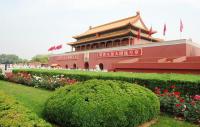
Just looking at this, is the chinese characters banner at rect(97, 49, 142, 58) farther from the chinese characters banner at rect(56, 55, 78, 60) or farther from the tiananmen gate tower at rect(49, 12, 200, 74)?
the chinese characters banner at rect(56, 55, 78, 60)

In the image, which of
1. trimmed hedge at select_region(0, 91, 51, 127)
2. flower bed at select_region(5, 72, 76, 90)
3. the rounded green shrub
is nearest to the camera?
trimmed hedge at select_region(0, 91, 51, 127)

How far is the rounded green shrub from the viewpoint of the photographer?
3.68 metres

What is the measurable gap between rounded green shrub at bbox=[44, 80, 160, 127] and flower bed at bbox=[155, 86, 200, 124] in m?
0.77

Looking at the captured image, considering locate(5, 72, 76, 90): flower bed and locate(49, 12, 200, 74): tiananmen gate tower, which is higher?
locate(49, 12, 200, 74): tiananmen gate tower

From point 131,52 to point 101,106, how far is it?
20.2m

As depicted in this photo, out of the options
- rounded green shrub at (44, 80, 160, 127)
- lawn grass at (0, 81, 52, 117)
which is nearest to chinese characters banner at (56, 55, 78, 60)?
lawn grass at (0, 81, 52, 117)

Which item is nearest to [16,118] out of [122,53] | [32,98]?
[32,98]

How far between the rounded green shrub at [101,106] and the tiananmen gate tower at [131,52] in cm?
874

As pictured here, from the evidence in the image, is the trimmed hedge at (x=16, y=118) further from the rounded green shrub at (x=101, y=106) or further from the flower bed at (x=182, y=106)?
the flower bed at (x=182, y=106)

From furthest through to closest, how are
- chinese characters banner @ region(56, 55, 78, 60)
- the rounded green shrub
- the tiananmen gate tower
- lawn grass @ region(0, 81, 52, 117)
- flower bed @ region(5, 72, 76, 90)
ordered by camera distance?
chinese characters banner @ region(56, 55, 78, 60), the tiananmen gate tower, flower bed @ region(5, 72, 76, 90), lawn grass @ region(0, 81, 52, 117), the rounded green shrub

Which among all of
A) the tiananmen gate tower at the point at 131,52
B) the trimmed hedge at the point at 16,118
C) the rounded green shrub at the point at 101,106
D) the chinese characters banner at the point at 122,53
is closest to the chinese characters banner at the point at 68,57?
the tiananmen gate tower at the point at 131,52

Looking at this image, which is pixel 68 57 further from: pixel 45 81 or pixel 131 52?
pixel 45 81

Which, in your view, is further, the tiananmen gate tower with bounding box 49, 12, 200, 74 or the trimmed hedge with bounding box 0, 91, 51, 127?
the tiananmen gate tower with bounding box 49, 12, 200, 74

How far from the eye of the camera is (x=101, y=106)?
375cm
